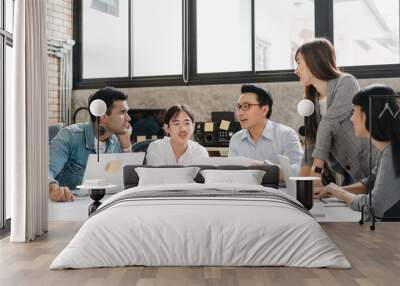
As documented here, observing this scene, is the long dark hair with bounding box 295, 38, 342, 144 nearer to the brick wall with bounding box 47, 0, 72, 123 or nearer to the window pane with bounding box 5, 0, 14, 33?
the brick wall with bounding box 47, 0, 72, 123

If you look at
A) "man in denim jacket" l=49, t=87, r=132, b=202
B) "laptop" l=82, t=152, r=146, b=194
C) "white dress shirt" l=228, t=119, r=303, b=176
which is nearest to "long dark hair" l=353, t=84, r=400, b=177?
"white dress shirt" l=228, t=119, r=303, b=176

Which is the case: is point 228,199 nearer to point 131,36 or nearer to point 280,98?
point 280,98

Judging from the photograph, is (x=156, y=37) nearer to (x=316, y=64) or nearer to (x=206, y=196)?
(x=316, y=64)

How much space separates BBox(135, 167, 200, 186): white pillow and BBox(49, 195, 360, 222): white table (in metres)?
0.50

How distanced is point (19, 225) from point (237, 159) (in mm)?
2171

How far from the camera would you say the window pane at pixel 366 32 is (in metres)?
4.95

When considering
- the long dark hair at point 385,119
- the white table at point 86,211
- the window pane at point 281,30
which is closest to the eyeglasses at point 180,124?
the window pane at point 281,30

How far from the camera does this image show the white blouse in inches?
210

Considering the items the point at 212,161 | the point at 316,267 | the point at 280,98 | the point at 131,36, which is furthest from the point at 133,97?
the point at 316,267

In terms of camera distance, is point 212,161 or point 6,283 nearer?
point 6,283

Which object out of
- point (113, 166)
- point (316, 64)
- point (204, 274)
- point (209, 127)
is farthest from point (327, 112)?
point (204, 274)

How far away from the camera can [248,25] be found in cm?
523

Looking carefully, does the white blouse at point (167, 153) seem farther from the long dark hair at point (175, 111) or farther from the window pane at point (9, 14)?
the window pane at point (9, 14)

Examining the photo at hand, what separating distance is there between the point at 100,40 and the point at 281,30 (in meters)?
1.93
